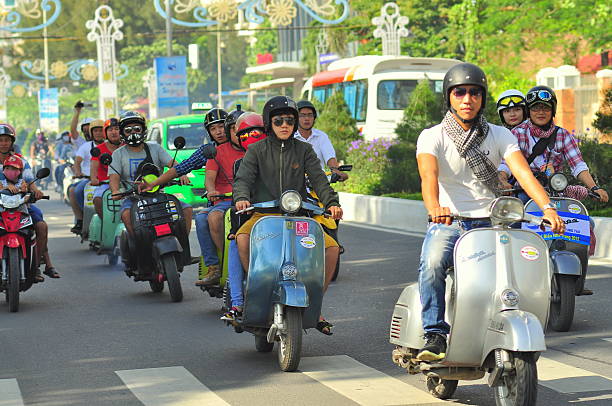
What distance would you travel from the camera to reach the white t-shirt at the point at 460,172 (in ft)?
22.7

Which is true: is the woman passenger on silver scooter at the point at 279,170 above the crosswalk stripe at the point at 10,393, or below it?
above

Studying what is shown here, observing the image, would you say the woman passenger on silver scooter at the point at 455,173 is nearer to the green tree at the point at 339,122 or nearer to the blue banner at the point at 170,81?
the green tree at the point at 339,122

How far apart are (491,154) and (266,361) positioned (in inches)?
99.1

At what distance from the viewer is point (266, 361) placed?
28.5 ft

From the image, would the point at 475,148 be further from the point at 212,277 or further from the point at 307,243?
the point at 212,277

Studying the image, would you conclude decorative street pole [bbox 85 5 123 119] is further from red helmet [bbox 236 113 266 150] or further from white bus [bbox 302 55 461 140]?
red helmet [bbox 236 113 266 150]

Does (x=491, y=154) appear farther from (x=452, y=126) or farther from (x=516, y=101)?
(x=516, y=101)

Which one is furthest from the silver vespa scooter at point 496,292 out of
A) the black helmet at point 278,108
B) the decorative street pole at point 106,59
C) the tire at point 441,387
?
the decorative street pole at point 106,59

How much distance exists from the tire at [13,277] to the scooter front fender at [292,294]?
3.76m

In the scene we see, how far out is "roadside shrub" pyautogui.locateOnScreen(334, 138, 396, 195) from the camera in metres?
24.8

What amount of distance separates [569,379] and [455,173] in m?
1.67

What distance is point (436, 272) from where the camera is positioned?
6.70 metres

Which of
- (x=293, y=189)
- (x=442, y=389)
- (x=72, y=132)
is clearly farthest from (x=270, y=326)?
(x=72, y=132)

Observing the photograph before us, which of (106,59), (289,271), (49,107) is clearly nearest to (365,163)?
(289,271)
